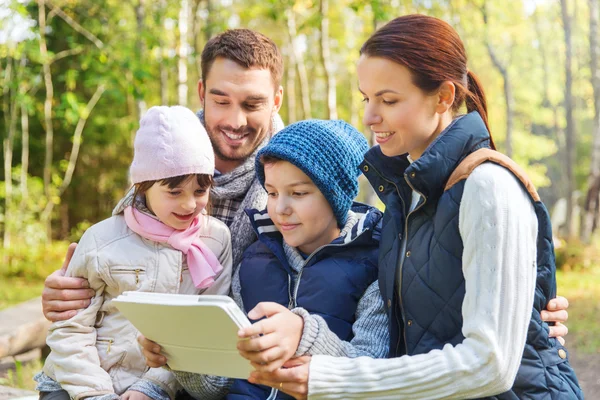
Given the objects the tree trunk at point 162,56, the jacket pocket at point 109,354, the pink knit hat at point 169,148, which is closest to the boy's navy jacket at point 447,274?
the pink knit hat at point 169,148

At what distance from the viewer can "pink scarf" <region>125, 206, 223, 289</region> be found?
2.48 m

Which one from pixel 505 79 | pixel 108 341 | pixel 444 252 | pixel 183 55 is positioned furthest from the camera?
pixel 505 79

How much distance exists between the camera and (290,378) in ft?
6.45

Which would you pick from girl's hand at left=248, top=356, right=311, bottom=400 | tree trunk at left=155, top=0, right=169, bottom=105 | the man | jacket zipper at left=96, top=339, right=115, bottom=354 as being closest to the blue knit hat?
the man

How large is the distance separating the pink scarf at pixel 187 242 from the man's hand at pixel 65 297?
268 mm

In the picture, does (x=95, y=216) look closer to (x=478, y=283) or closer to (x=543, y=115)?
(x=478, y=283)

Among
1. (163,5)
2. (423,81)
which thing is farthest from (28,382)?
(163,5)

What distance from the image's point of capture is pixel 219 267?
8.36 feet

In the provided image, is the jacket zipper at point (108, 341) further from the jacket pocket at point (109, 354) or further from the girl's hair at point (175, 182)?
the girl's hair at point (175, 182)

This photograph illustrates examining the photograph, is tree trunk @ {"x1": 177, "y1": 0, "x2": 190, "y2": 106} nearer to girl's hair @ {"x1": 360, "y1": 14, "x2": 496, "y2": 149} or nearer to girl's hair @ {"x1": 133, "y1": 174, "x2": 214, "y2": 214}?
girl's hair @ {"x1": 133, "y1": 174, "x2": 214, "y2": 214}

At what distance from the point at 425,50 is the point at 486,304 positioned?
0.75 metres

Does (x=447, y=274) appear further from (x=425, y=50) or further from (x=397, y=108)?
(x=425, y=50)

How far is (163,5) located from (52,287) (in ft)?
33.4

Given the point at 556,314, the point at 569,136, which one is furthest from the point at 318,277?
the point at 569,136
